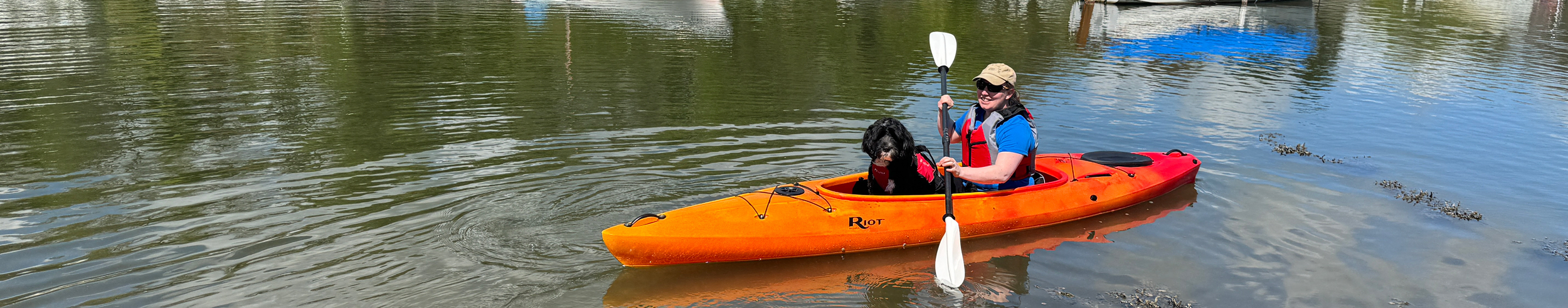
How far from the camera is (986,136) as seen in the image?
20.1ft

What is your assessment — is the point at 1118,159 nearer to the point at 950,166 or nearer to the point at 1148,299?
the point at 1148,299

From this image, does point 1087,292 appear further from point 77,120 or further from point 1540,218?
point 77,120

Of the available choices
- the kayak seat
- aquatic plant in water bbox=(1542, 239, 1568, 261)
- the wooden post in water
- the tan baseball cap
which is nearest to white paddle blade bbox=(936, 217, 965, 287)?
the tan baseball cap

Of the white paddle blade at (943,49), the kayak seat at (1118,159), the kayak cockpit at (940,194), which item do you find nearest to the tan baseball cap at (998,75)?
the kayak cockpit at (940,194)

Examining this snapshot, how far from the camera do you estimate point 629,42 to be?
20266mm

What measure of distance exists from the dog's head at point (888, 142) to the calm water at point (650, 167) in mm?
703

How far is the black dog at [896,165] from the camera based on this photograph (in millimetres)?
5664

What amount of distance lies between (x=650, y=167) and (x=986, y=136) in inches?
129

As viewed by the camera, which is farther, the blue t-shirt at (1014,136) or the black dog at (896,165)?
the blue t-shirt at (1014,136)

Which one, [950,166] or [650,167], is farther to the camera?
[650,167]

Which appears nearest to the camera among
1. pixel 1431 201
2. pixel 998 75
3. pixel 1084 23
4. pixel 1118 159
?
pixel 998 75

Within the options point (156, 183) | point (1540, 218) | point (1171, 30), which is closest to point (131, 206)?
point (156, 183)

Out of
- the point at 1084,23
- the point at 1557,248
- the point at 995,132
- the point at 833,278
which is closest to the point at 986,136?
the point at 995,132

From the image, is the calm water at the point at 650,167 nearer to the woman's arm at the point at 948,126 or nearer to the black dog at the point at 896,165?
the black dog at the point at 896,165
